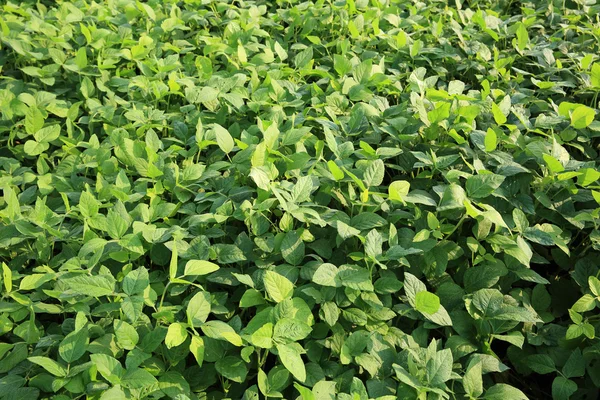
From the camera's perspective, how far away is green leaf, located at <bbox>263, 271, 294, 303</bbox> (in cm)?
155

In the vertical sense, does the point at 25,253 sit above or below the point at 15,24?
below

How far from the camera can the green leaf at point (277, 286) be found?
5.09 ft

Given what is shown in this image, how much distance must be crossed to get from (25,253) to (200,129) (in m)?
0.71

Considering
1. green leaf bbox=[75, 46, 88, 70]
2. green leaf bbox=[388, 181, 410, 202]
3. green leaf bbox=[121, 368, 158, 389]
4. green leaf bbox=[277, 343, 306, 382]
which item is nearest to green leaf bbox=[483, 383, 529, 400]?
green leaf bbox=[277, 343, 306, 382]

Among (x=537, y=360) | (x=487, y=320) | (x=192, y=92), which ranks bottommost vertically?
(x=537, y=360)

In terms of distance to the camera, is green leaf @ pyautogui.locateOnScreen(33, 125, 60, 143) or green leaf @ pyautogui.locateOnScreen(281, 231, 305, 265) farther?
green leaf @ pyautogui.locateOnScreen(33, 125, 60, 143)

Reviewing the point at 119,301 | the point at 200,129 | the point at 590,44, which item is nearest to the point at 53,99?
the point at 200,129

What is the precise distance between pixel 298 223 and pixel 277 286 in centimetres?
37

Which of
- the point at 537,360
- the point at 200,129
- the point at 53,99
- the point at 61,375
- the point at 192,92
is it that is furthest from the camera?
the point at 53,99

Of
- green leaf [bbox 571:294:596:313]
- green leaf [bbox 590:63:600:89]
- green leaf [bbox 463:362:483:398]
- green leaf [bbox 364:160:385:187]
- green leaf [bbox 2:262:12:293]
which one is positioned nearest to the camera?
green leaf [bbox 463:362:483:398]

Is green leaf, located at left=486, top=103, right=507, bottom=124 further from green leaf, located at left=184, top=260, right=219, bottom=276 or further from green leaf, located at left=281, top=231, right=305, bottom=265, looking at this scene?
green leaf, located at left=184, top=260, right=219, bottom=276

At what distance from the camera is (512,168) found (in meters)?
1.95

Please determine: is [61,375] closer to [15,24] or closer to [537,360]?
[537,360]

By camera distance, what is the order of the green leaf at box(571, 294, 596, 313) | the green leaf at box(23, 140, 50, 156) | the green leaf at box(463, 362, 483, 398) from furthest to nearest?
the green leaf at box(23, 140, 50, 156) < the green leaf at box(571, 294, 596, 313) < the green leaf at box(463, 362, 483, 398)
